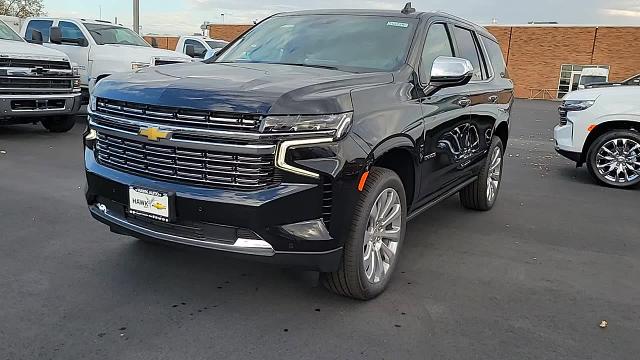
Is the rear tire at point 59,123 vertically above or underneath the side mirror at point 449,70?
underneath

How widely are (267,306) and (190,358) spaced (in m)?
0.72

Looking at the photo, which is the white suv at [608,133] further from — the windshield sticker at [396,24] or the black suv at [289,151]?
the windshield sticker at [396,24]

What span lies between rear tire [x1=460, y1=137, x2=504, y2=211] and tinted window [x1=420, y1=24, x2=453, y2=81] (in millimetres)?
1543

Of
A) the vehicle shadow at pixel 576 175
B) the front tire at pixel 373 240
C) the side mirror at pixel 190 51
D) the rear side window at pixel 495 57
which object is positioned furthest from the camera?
the side mirror at pixel 190 51

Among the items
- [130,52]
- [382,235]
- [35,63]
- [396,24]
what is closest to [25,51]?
[35,63]

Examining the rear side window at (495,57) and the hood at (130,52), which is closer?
the rear side window at (495,57)

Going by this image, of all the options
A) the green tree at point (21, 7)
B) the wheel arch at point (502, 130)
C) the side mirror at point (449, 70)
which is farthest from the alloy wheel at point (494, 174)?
the green tree at point (21, 7)

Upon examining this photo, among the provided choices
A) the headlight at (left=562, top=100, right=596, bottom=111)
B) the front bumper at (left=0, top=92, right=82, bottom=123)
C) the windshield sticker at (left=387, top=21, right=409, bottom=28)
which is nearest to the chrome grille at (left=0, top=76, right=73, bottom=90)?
the front bumper at (left=0, top=92, right=82, bottom=123)

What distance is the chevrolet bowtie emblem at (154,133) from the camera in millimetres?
3094

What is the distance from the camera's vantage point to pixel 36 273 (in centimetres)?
381

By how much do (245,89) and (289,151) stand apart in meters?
0.45

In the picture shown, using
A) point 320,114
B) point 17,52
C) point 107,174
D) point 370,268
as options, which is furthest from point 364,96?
point 17,52

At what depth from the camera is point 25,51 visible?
9289 millimetres

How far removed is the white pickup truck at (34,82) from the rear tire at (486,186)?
7227 millimetres
